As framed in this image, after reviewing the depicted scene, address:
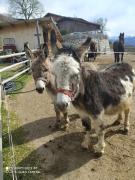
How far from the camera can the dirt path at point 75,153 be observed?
413 centimetres

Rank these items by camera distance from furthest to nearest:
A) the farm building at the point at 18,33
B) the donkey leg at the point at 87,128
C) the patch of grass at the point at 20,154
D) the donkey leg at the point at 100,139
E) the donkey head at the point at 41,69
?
the farm building at the point at 18,33 → the donkey head at the point at 41,69 → the donkey leg at the point at 87,128 → the donkey leg at the point at 100,139 → the patch of grass at the point at 20,154

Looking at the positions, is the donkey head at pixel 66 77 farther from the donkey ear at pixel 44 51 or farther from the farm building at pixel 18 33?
the farm building at pixel 18 33

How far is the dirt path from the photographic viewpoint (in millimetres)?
4133

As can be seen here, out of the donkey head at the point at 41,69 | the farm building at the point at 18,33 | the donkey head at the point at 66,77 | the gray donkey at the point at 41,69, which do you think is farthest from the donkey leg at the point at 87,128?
the farm building at the point at 18,33

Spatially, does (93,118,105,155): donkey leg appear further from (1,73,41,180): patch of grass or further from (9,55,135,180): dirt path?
(1,73,41,180): patch of grass

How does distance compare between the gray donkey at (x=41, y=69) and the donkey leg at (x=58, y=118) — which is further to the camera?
the donkey leg at (x=58, y=118)

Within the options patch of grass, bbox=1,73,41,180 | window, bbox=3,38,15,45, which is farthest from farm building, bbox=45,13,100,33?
patch of grass, bbox=1,73,41,180

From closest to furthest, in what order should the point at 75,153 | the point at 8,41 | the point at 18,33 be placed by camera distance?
the point at 75,153
the point at 18,33
the point at 8,41

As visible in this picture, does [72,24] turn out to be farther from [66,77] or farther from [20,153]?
[66,77]

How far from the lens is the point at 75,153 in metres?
4.77

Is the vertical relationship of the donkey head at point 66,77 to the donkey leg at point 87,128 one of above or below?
above

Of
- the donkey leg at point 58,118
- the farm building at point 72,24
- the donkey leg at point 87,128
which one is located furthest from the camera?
the farm building at point 72,24

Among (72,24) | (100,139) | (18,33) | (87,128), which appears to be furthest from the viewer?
(72,24)

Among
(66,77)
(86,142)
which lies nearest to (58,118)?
(86,142)
